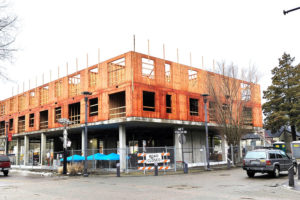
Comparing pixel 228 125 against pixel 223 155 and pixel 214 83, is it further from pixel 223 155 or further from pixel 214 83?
pixel 223 155

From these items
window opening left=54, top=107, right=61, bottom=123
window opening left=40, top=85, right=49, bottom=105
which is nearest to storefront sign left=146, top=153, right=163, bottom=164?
window opening left=54, top=107, right=61, bottom=123

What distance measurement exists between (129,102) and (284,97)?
119ft

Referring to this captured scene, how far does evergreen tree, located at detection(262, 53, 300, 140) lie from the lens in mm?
50531

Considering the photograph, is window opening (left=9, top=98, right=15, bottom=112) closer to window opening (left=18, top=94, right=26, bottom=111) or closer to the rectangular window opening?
window opening (left=18, top=94, right=26, bottom=111)

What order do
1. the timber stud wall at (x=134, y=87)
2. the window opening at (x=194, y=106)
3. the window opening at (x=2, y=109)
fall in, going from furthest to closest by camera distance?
1. the window opening at (x=2, y=109)
2. the window opening at (x=194, y=106)
3. the timber stud wall at (x=134, y=87)

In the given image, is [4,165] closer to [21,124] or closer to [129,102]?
[129,102]

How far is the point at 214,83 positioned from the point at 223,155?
11.7m

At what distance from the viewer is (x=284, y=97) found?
2063 inches

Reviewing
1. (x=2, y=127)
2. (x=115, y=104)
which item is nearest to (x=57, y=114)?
(x=115, y=104)

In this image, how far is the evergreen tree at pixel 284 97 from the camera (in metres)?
50.5

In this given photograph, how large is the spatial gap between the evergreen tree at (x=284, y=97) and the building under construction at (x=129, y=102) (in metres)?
13.6

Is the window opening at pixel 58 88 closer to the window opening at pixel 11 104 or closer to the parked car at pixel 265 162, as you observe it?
the window opening at pixel 11 104

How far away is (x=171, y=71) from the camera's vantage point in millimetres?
30812

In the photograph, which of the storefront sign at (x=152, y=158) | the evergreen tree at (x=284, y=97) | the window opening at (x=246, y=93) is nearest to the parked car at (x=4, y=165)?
the storefront sign at (x=152, y=158)
